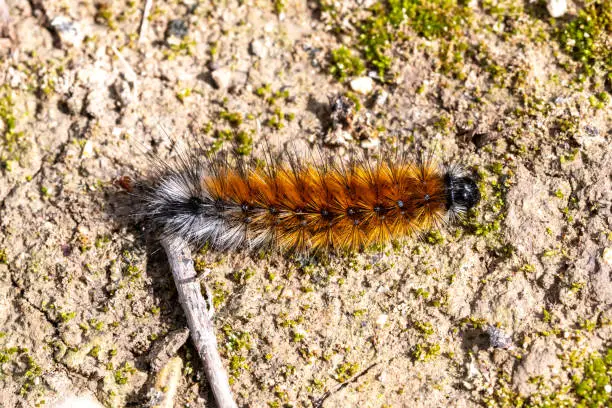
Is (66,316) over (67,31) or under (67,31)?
under

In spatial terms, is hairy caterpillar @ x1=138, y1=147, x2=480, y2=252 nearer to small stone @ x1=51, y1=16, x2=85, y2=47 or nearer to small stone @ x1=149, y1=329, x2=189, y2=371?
small stone @ x1=149, y1=329, x2=189, y2=371

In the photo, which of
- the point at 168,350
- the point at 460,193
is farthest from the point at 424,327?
the point at 168,350

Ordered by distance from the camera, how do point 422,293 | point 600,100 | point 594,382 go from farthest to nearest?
point 600,100
point 422,293
point 594,382

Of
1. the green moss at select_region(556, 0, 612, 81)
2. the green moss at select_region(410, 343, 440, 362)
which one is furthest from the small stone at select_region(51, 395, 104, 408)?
the green moss at select_region(556, 0, 612, 81)

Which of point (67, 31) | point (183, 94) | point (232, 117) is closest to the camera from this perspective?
point (232, 117)

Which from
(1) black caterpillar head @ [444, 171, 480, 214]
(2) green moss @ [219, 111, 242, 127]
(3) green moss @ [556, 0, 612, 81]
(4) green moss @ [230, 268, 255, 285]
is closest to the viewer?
(1) black caterpillar head @ [444, 171, 480, 214]

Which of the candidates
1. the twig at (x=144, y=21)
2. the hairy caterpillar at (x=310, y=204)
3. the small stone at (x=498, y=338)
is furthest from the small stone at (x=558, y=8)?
the twig at (x=144, y=21)

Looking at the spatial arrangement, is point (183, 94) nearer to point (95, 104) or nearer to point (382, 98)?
point (95, 104)
